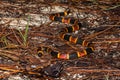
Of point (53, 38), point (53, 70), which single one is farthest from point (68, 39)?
point (53, 70)

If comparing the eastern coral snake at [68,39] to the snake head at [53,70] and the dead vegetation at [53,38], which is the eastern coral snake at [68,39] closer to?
the dead vegetation at [53,38]

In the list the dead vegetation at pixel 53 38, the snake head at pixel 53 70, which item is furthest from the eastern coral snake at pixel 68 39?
the snake head at pixel 53 70

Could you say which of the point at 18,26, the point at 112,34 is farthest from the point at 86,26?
the point at 18,26

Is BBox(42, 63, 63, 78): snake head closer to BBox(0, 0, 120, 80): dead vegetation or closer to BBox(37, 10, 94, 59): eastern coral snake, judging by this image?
BBox(0, 0, 120, 80): dead vegetation

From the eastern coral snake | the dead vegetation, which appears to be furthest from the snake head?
the eastern coral snake

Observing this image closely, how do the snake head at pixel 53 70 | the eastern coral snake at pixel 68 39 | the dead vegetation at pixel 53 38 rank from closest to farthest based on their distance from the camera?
the snake head at pixel 53 70 < the dead vegetation at pixel 53 38 < the eastern coral snake at pixel 68 39

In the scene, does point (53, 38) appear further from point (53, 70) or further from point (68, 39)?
point (53, 70)

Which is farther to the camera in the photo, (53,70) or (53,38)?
(53,38)

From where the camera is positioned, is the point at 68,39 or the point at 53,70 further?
the point at 68,39
